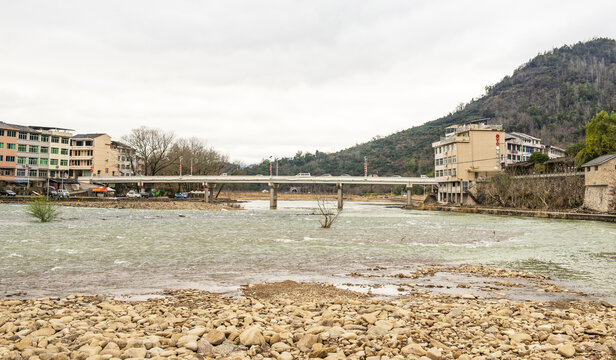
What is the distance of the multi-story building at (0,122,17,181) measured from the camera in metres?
79.8

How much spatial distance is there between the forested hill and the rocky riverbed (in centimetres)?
12260

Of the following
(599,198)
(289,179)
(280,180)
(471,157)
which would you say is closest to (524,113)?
(471,157)

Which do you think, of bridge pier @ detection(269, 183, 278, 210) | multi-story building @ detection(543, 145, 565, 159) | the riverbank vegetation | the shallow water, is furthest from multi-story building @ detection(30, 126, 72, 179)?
multi-story building @ detection(543, 145, 565, 159)

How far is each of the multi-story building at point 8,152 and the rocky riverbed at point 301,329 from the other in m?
86.5

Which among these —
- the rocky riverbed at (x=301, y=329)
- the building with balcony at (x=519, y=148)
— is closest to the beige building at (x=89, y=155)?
the building with balcony at (x=519, y=148)

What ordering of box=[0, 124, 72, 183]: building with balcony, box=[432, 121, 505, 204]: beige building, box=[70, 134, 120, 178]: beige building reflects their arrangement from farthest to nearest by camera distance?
box=[70, 134, 120, 178]: beige building, box=[0, 124, 72, 183]: building with balcony, box=[432, 121, 505, 204]: beige building

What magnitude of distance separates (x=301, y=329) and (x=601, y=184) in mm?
48384

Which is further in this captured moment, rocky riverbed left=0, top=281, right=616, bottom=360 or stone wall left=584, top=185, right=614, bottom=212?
stone wall left=584, top=185, right=614, bottom=212

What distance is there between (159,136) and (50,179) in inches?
977

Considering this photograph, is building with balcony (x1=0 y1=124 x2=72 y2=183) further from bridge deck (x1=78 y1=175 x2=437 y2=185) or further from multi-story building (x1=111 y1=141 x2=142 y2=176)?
bridge deck (x1=78 y1=175 x2=437 y2=185)

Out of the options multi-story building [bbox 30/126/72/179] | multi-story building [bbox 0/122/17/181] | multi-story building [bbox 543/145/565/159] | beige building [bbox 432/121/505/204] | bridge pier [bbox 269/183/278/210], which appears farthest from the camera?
multi-story building [bbox 543/145/565/159]

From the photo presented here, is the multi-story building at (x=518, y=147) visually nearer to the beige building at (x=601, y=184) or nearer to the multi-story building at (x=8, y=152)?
the beige building at (x=601, y=184)

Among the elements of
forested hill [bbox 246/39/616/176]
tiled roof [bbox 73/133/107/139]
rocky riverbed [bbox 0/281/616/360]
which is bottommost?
rocky riverbed [bbox 0/281/616/360]

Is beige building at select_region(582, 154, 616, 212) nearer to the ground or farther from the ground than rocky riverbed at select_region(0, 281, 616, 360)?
farther from the ground
